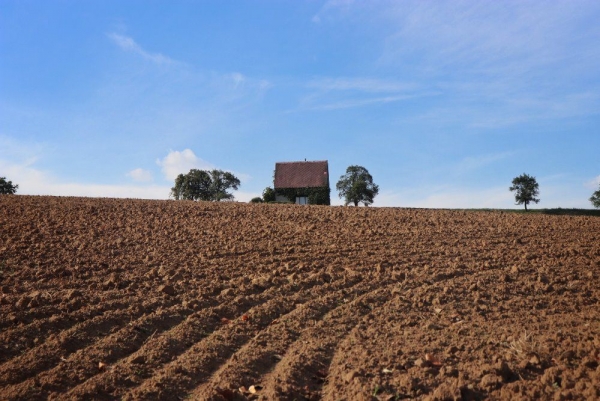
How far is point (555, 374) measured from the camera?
562 centimetres

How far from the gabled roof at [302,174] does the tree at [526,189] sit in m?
16.5

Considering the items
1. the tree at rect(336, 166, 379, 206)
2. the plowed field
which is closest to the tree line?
the tree at rect(336, 166, 379, 206)

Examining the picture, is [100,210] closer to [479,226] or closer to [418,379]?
[479,226]

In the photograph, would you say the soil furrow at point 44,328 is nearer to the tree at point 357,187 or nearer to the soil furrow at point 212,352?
the soil furrow at point 212,352

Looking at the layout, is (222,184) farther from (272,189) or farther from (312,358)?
(312,358)

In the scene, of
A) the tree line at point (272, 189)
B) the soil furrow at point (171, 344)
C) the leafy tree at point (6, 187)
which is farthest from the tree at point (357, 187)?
the soil furrow at point (171, 344)

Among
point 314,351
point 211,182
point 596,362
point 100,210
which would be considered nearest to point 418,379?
point 314,351

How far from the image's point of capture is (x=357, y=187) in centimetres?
5059

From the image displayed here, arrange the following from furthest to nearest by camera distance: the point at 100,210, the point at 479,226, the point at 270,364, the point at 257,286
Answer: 1. the point at 100,210
2. the point at 479,226
3. the point at 257,286
4. the point at 270,364

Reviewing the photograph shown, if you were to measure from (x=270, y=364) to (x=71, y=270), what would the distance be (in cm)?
601

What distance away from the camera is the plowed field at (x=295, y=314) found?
5.68 m

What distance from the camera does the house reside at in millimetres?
43938

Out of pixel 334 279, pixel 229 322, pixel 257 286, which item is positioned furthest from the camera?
pixel 334 279

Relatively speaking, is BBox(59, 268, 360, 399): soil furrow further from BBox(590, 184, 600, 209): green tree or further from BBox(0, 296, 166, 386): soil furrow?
BBox(590, 184, 600, 209): green tree
